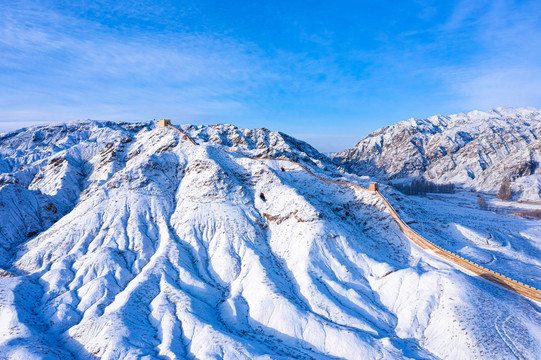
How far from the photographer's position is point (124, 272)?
42.8 m

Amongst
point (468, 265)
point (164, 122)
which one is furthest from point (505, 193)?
point (164, 122)

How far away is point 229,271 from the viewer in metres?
44.7

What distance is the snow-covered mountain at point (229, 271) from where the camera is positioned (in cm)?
3073

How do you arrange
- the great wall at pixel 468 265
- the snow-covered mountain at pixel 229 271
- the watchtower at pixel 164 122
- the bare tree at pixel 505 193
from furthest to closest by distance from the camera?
the bare tree at pixel 505 193
the watchtower at pixel 164 122
the great wall at pixel 468 265
the snow-covered mountain at pixel 229 271

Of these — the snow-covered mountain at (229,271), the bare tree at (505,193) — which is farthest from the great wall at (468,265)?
the bare tree at (505,193)

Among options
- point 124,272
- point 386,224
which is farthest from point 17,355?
point 386,224

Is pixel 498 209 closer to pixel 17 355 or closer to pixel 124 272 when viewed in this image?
pixel 124 272

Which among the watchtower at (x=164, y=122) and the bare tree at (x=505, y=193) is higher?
the watchtower at (x=164, y=122)

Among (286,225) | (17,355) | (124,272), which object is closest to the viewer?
(17,355)

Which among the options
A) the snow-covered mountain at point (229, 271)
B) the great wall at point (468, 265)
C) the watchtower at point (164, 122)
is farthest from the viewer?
the watchtower at point (164, 122)

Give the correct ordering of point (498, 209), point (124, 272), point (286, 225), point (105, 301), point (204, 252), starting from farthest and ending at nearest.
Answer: point (498, 209) → point (286, 225) → point (204, 252) → point (124, 272) → point (105, 301)

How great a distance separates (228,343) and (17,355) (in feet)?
67.3

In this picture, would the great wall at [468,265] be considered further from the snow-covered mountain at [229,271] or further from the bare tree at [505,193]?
the bare tree at [505,193]

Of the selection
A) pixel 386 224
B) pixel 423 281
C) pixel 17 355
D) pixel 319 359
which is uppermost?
pixel 386 224
